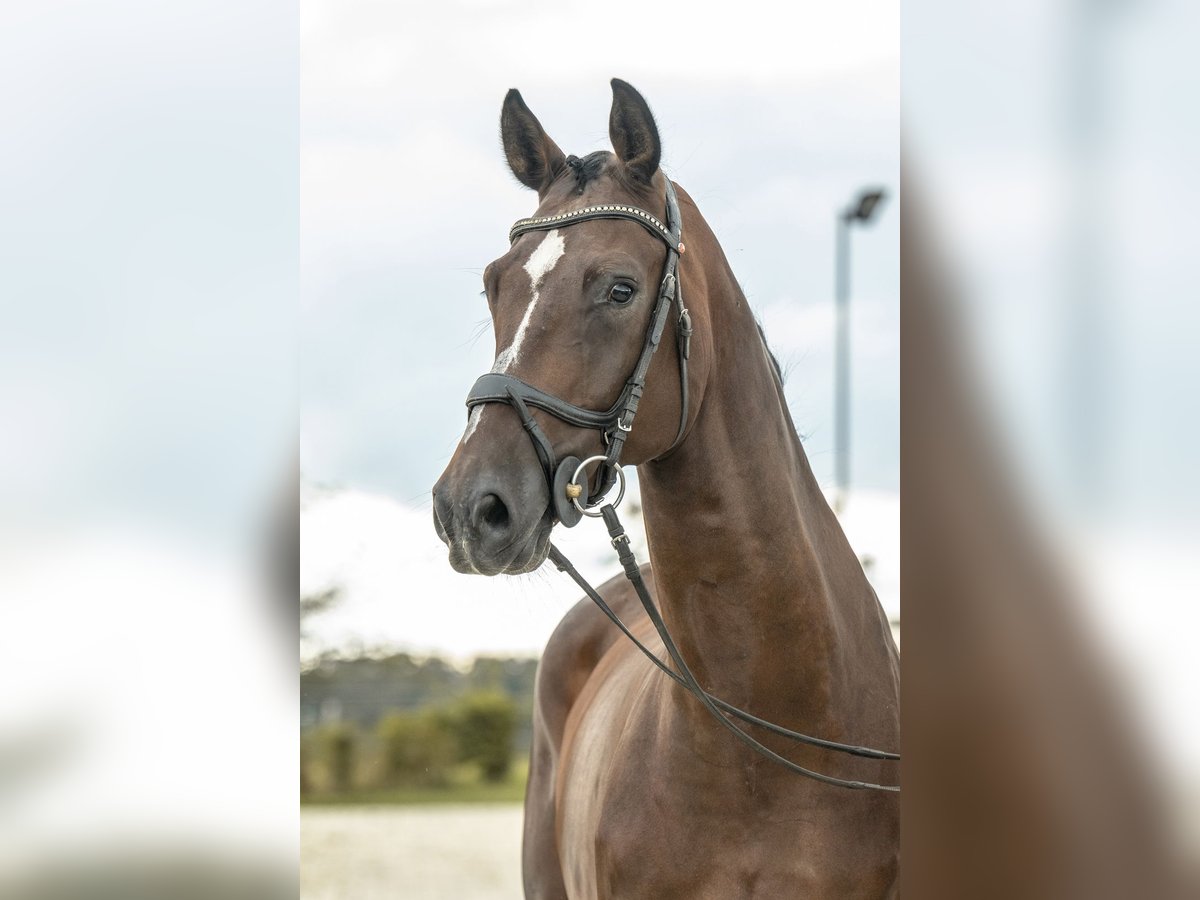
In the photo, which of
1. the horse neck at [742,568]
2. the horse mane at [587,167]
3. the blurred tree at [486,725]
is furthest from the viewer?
the blurred tree at [486,725]

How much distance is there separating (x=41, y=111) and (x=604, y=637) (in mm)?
3735

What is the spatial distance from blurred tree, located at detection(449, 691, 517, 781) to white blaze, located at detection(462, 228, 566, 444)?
1625cm

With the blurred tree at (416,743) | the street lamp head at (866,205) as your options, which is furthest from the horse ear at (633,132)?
the blurred tree at (416,743)

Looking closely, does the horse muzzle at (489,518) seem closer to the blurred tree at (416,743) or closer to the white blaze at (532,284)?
the white blaze at (532,284)

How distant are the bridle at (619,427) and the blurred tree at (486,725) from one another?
15916 mm

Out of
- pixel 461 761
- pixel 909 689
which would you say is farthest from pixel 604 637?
pixel 461 761

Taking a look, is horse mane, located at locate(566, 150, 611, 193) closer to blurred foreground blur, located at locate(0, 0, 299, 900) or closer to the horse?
the horse

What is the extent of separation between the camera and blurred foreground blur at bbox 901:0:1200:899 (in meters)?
0.94

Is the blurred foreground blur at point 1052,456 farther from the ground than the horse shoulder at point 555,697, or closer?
farther from the ground

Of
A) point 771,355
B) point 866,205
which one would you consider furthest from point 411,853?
point 771,355

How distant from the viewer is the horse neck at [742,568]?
2.67 metres

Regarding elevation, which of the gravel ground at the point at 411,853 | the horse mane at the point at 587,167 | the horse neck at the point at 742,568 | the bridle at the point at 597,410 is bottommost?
the gravel ground at the point at 411,853

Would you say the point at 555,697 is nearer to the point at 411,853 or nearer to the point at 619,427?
the point at 619,427

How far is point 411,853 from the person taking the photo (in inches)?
601
